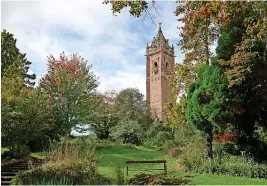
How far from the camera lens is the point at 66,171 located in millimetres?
9609

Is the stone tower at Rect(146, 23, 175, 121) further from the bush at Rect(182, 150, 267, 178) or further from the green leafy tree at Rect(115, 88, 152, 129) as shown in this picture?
the bush at Rect(182, 150, 267, 178)

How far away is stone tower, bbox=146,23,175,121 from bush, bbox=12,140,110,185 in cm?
3468

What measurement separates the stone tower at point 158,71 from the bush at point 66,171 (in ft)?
114

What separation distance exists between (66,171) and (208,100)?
19.8 feet

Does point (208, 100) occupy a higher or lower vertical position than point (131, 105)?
lower

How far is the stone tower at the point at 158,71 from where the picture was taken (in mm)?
46969

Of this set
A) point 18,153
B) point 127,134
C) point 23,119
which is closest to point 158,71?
point 127,134

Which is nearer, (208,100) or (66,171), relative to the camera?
(66,171)

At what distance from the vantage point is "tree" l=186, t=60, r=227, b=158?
40.6ft

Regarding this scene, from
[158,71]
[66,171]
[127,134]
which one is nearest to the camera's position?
[66,171]

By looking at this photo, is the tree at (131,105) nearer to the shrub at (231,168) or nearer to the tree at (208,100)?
the tree at (208,100)

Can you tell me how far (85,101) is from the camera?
2180 cm

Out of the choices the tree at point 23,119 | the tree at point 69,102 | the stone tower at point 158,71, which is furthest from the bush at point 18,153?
the stone tower at point 158,71

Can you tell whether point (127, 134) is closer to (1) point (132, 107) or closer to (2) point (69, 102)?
(2) point (69, 102)
